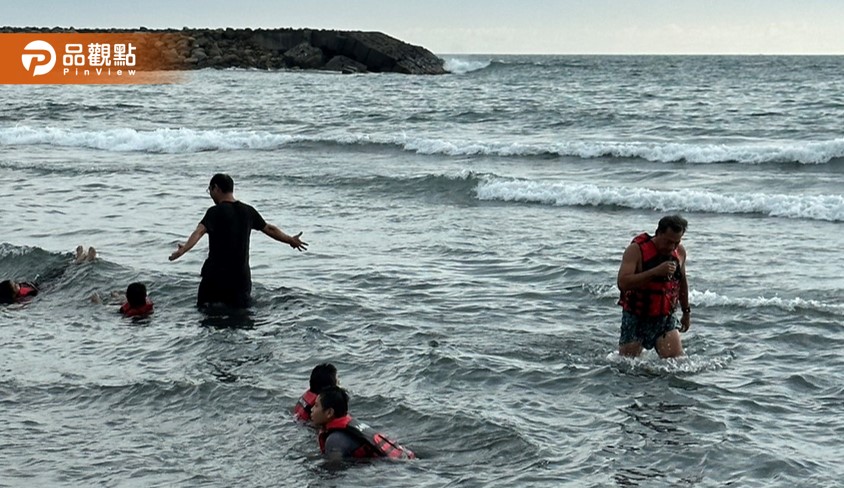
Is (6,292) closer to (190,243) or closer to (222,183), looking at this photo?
(190,243)

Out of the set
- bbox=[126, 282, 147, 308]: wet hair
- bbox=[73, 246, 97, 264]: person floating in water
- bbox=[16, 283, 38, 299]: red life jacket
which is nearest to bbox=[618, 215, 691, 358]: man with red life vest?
bbox=[126, 282, 147, 308]: wet hair

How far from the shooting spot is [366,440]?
293 inches

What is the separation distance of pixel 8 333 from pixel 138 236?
553 centimetres

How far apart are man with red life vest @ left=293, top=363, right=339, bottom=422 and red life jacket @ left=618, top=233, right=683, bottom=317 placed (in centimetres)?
267

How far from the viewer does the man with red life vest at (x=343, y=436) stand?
24.5 ft

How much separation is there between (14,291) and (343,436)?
244 inches

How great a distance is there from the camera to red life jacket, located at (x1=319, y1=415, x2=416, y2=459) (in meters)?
7.46

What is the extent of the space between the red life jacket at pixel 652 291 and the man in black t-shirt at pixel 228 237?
11.4ft

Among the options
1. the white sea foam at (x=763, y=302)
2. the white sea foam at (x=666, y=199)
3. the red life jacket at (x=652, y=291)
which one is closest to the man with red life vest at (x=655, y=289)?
the red life jacket at (x=652, y=291)

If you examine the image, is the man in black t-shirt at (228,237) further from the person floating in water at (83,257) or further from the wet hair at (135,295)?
the person floating in water at (83,257)

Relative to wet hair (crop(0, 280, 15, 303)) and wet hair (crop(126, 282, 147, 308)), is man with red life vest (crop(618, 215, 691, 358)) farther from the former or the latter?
wet hair (crop(0, 280, 15, 303))

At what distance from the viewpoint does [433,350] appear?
1013cm

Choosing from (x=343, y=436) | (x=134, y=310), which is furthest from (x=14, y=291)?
(x=343, y=436)

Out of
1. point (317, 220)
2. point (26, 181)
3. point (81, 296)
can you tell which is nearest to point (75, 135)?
point (26, 181)
